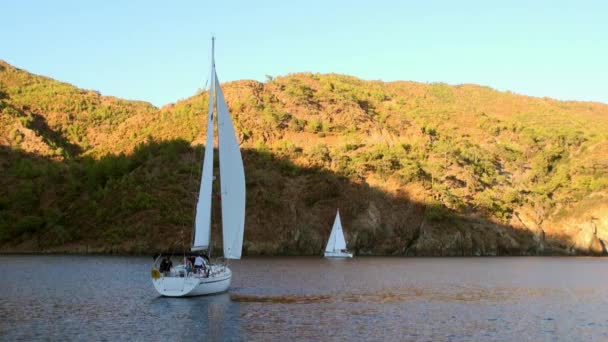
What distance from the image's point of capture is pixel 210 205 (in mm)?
35031

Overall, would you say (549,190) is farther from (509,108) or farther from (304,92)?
(509,108)

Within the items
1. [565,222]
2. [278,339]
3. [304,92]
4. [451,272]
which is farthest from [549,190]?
[278,339]

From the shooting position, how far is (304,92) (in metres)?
132

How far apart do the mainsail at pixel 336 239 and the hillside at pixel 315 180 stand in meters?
5.80

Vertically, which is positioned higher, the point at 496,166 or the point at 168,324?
the point at 496,166

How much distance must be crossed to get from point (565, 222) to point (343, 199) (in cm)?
3331

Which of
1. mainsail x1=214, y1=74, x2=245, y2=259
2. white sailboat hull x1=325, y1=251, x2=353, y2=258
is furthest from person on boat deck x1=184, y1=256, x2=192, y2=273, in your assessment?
white sailboat hull x1=325, y1=251, x2=353, y2=258

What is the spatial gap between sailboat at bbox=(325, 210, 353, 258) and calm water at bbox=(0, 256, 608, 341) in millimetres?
30658

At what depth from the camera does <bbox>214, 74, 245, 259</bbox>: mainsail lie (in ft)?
115

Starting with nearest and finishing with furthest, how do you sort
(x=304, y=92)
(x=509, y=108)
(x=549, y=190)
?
(x=549, y=190)
(x=304, y=92)
(x=509, y=108)

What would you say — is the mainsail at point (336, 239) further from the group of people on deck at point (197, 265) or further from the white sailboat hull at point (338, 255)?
the group of people on deck at point (197, 265)

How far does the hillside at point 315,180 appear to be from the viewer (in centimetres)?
9356

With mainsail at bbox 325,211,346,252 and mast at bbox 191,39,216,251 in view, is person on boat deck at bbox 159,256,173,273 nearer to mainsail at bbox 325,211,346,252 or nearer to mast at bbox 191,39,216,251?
mast at bbox 191,39,216,251

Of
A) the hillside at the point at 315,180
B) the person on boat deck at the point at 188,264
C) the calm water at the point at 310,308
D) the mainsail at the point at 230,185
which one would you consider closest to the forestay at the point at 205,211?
the mainsail at the point at 230,185
